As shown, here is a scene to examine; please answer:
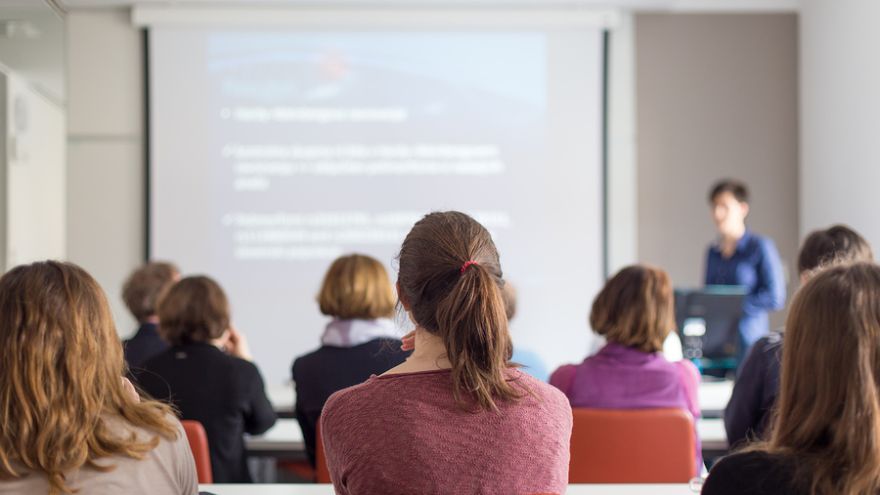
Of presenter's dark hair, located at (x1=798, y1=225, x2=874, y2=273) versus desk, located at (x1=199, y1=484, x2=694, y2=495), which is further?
presenter's dark hair, located at (x1=798, y1=225, x2=874, y2=273)

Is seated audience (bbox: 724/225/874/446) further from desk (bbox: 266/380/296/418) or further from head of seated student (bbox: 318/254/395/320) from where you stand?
desk (bbox: 266/380/296/418)

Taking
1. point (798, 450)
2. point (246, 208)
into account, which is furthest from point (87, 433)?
point (246, 208)

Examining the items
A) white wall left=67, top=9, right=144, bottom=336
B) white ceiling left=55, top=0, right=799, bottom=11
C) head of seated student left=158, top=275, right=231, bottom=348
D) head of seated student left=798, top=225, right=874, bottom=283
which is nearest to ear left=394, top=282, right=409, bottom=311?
head of seated student left=158, top=275, right=231, bottom=348

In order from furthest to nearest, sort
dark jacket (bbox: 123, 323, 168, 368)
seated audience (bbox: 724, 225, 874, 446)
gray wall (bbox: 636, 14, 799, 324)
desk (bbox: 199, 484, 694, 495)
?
gray wall (bbox: 636, 14, 799, 324) < dark jacket (bbox: 123, 323, 168, 368) < seated audience (bbox: 724, 225, 874, 446) < desk (bbox: 199, 484, 694, 495)

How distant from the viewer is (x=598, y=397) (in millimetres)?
2537

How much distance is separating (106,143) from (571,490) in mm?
4326

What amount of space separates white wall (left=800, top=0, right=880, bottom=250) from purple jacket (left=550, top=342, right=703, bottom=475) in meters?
2.61

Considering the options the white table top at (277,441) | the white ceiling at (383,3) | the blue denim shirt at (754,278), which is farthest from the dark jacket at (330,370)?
the white ceiling at (383,3)

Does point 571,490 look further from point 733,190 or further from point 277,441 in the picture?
point 733,190

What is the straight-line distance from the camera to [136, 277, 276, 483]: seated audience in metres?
2.65

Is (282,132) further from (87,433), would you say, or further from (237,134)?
(87,433)

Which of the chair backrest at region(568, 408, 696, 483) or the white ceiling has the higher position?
the white ceiling

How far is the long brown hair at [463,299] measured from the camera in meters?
1.42

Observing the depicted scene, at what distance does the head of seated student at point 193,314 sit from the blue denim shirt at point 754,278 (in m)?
2.79
